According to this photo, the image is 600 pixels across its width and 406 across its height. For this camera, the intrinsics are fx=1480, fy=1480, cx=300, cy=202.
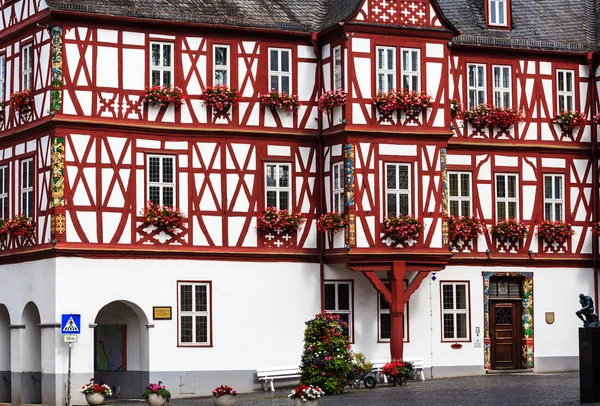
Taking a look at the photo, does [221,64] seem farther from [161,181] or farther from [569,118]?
[569,118]

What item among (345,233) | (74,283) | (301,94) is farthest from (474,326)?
(74,283)

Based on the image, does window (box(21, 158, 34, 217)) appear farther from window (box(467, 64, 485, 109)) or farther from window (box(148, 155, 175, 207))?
window (box(467, 64, 485, 109))

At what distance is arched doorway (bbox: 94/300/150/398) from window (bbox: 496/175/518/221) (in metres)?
13.1

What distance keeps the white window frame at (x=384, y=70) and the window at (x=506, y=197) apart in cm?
585

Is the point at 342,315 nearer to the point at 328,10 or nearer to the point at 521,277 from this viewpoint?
the point at 521,277

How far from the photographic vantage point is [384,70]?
47625mm

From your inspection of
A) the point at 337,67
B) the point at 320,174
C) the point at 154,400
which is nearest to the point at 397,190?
the point at 320,174

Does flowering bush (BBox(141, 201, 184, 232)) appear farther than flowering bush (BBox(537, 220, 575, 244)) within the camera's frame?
No

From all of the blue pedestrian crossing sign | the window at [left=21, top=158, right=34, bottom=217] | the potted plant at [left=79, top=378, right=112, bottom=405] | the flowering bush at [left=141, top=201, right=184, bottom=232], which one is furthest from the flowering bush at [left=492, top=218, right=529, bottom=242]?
the window at [left=21, top=158, right=34, bottom=217]

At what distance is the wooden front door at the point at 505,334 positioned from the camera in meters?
50.5

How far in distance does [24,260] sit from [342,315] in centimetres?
1039

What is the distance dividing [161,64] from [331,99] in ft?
18.1

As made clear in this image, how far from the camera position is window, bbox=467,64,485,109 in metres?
50.6

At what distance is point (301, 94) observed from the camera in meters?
48.4
